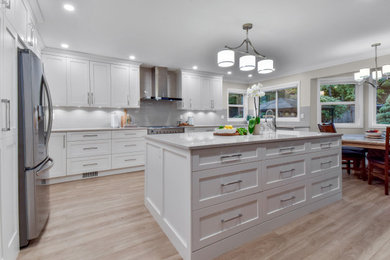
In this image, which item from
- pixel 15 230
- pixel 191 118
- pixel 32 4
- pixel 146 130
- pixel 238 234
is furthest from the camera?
pixel 191 118

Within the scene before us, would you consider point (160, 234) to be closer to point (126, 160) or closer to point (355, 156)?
point (126, 160)

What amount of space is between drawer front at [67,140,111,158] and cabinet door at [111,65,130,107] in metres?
0.91

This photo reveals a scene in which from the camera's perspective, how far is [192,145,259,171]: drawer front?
1378mm

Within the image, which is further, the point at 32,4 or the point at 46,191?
the point at 32,4

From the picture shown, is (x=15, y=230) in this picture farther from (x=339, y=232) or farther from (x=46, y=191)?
(x=339, y=232)

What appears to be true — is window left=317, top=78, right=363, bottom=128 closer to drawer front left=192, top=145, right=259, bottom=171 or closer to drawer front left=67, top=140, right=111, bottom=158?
drawer front left=192, top=145, right=259, bottom=171

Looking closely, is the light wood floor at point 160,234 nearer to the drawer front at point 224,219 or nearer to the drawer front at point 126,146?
the drawer front at point 224,219

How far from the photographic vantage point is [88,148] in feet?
11.8

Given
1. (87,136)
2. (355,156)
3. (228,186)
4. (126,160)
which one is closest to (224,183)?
(228,186)

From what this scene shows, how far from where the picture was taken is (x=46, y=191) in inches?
76.2

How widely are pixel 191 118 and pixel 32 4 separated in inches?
147

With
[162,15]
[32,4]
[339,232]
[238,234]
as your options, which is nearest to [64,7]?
[32,4]

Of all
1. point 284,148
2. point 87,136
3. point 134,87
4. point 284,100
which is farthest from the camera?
point 284,100

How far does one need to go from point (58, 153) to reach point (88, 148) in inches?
18.1
